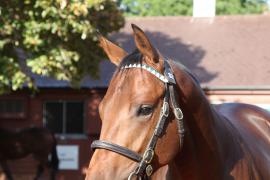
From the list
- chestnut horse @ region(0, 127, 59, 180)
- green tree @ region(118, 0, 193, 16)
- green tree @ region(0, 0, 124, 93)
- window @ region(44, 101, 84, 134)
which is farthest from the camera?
green tree @ region(118, 0, 193, 16)

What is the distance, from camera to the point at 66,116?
1988 cm

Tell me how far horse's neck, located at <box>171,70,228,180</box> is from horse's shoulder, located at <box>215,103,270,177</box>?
0.29 meters

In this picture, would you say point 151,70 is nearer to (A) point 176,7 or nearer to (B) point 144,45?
(B) point 144,45

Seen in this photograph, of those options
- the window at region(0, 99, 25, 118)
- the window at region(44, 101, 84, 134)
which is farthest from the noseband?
the window at region(0, 99, 25, 118)

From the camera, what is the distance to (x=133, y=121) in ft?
10.5

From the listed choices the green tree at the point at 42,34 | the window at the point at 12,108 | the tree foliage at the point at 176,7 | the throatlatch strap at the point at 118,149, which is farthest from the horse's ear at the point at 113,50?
the tree foliage at the point at 176,7

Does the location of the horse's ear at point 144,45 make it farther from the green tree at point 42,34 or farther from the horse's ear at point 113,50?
the green tree at point 42,34

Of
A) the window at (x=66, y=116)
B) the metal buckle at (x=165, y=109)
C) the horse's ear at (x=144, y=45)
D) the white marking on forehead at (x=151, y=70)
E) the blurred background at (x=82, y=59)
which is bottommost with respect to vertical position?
the window at (x=66, y=116)

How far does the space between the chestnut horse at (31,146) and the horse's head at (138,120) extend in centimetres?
1410

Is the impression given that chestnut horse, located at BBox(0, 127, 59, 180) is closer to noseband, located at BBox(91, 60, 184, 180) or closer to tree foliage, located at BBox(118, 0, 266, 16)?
noseband, located at BBox(91, 60, 184, 180)

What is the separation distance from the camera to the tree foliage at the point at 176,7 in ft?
114

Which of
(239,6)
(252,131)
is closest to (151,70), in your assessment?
(252,131)

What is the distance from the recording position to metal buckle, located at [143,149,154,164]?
321cm

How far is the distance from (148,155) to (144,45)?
566 mm
